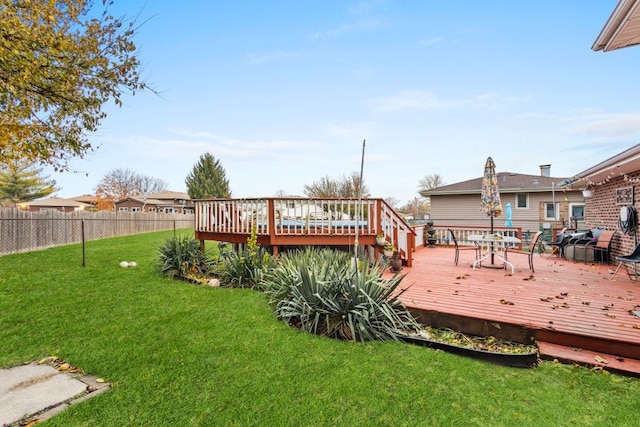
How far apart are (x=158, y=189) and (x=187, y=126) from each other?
127 ft

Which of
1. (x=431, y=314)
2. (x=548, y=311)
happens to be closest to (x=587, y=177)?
(x=548, y=311)

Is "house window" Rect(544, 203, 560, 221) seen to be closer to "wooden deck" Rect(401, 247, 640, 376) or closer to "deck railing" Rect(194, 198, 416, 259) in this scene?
"wooden deck" Rect(401, 247, 640, 376)

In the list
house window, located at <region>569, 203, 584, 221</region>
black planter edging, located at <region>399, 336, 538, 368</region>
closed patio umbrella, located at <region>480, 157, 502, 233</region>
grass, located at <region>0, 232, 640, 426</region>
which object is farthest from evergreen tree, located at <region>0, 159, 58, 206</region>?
house window, located at <region>569, 203, 584, 221</region>

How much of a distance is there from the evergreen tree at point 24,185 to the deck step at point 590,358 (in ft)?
126

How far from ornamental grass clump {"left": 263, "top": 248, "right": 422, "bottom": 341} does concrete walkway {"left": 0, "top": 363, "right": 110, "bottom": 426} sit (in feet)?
6.95

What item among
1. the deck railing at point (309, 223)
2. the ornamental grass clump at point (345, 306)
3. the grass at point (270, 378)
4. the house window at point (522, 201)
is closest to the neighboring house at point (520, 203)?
the house window at point (522, 201)

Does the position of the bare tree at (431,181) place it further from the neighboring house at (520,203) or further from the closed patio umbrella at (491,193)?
the closed patio umbrella at (491,193)

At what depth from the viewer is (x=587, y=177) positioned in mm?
7559

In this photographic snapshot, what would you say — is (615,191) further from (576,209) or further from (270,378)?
(576,209)

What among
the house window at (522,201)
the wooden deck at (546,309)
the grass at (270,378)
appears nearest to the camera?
the grass at (270,378)

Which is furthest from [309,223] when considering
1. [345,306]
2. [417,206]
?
[417,206]

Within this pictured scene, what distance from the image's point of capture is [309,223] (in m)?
6.93

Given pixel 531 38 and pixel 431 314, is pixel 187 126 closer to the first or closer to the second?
pixel 531 38

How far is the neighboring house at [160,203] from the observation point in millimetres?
38909
